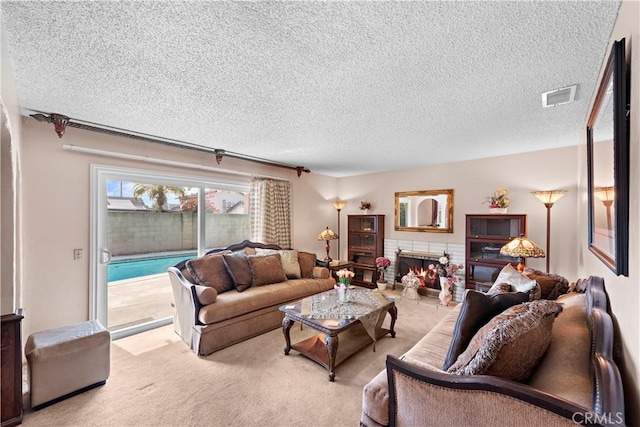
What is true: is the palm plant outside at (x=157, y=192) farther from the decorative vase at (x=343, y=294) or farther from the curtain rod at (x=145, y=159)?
the decorative vase at (x=343, y=294)

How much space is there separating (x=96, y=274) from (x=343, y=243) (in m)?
4.13

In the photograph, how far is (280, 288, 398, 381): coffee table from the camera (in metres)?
2.28

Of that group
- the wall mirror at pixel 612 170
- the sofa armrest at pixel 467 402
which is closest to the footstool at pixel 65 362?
the sofa armrest at pixel 467 402

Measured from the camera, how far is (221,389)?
6.89ft

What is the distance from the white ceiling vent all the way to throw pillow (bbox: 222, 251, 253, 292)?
3372 millimetres

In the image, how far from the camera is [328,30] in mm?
1318

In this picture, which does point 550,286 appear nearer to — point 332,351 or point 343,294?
point 343,294

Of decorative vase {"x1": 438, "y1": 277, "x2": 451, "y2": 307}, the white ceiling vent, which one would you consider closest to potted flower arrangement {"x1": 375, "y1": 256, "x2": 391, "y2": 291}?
decorative vase {"x1": 438, "y1": 277, "x2": 451, "y2": 307}

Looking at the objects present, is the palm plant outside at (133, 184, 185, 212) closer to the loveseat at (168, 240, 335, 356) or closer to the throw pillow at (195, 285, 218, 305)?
the loveseat at (168, 240, 335, 356)

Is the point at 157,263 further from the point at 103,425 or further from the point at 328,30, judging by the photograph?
the point at 328,30

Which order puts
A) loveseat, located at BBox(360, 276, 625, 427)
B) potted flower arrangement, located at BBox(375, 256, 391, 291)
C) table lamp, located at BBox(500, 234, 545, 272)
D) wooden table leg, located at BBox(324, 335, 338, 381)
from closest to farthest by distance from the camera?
loveseat, located at BBox(360, 276, 625, 427) < wooden table leg, located at BBox(324, 335, 338, 381) < table lamp, located at BBox(500, 234, 545, 272) < potted flower arrangement, located at BBox(375, 256, 391, 291)

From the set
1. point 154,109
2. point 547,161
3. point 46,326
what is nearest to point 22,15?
point 154,109

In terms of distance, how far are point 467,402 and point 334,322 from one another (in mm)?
1393

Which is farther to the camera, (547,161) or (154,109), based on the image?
(547,161)
